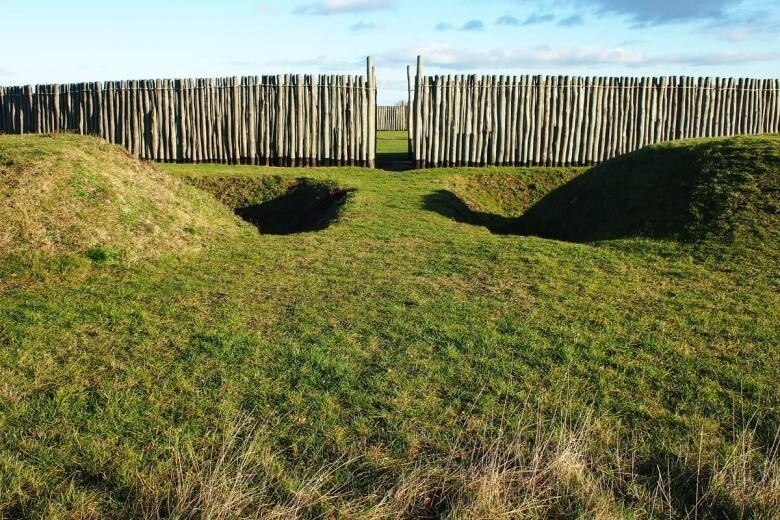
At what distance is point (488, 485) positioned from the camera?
11.5ft

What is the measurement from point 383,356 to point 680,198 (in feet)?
22.2

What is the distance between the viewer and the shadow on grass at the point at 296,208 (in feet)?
41.3

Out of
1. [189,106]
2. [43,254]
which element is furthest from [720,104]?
[43,254]

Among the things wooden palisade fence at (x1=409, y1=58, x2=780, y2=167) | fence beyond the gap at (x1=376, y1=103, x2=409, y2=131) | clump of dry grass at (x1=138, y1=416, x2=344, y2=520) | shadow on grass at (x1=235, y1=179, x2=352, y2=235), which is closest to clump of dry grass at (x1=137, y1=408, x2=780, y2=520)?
clump of dry grass at (x1=138, y1=416, x2=344, y2=520)

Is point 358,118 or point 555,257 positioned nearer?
point 555,257

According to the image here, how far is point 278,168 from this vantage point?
1625 cm

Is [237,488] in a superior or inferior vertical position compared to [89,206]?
inferior

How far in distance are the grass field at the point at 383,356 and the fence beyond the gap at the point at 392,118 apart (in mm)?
32234

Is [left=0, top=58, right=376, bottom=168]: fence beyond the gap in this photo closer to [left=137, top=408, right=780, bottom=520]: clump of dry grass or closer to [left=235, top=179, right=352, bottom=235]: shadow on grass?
[left=235, top=179, right=352, bottom=235]: shadow on grass

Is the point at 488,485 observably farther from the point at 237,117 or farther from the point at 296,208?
the point at 237,117

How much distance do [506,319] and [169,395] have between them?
3099 millimetres

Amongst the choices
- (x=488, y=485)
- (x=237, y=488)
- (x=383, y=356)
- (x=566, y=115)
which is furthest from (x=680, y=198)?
(x=237, y=488)

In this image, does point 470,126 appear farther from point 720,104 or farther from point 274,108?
point 720,104

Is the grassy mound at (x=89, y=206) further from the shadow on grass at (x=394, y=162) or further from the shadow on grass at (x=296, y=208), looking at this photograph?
the shadow on grass at (x=394, y=162)
